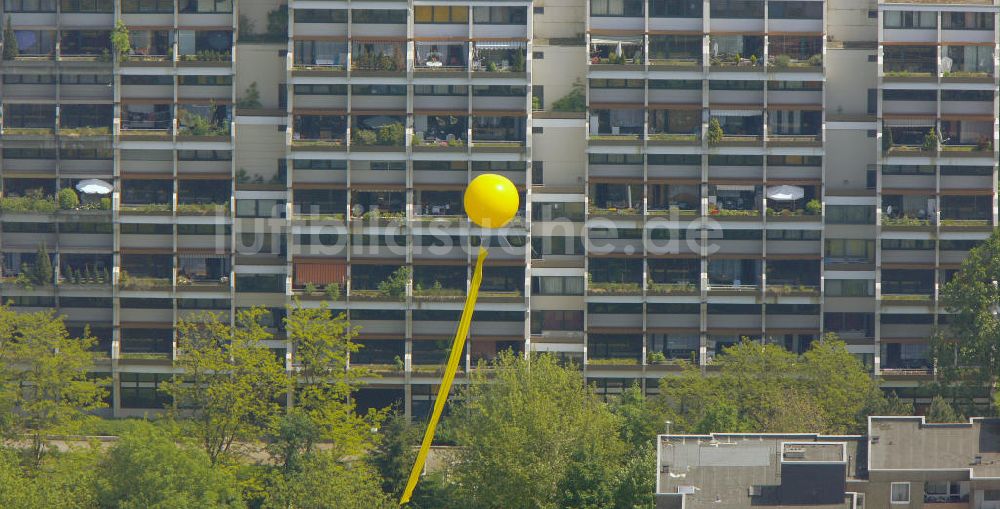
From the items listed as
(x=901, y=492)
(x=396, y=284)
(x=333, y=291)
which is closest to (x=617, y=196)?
(x=396, y=284)

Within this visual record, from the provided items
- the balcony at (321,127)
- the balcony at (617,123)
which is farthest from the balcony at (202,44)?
the balcony at (617,123)

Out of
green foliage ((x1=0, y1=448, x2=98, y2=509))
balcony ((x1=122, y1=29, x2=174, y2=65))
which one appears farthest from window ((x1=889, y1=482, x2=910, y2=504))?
balcony ((x1=122, y1=29, x2=174, y2=65))

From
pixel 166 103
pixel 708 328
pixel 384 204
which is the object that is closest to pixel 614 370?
pixel 708 328

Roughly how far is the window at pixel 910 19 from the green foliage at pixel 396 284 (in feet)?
142

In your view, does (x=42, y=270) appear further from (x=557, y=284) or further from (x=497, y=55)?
(x=557, y=284)

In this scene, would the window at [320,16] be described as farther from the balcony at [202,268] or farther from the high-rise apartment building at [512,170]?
the balcony at [202,268]

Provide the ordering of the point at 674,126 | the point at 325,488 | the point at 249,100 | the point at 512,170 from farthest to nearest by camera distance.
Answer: the point at 249,100
the point at 674,126
the point at 512,170
the point at 325,488

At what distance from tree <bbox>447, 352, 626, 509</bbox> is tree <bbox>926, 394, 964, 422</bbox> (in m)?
23.2

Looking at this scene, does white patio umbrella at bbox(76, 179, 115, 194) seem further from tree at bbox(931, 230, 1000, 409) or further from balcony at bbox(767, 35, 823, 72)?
tree at bbox(931, 230, 1000, 409)

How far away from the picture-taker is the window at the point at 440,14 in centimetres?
17562

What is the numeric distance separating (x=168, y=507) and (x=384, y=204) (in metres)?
40.5

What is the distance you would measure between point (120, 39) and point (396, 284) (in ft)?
A: 97.7

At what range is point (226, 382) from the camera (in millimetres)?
162625

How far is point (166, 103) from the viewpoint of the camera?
584 ft
